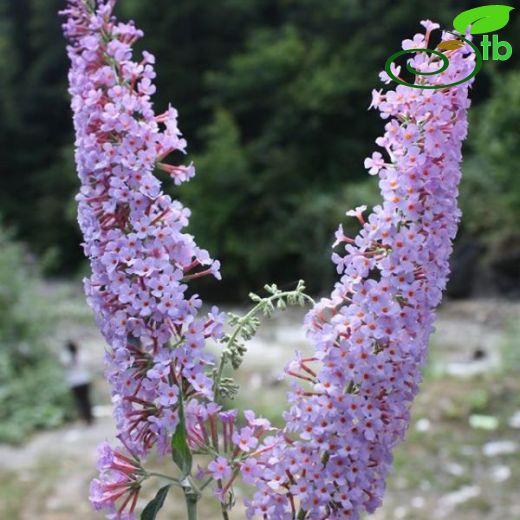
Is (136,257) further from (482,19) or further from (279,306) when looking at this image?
(482,19)

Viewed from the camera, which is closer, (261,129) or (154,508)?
(154,508)

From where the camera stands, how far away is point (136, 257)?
2.51 feet

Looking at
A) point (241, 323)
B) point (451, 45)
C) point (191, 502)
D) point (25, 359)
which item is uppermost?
point (451, 45)

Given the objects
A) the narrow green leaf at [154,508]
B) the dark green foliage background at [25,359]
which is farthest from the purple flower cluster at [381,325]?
the dark green foliage background at [25,359]

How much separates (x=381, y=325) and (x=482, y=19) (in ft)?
1.36

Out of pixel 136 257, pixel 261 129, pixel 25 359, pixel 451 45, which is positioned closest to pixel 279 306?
pixel 136 257

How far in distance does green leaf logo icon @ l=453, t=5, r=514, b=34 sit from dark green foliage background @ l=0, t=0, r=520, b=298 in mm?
7461

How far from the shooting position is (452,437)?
3.84 m

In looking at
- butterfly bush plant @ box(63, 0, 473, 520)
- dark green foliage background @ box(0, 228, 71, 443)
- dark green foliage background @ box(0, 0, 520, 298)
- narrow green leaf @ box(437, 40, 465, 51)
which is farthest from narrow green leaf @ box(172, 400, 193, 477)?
dark green foliage background @ box(0, 0, 520, 298)

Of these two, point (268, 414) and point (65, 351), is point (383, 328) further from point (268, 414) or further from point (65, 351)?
point (65, 351)

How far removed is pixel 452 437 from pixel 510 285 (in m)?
5.58

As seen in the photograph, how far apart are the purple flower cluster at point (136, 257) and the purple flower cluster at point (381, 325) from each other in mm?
112

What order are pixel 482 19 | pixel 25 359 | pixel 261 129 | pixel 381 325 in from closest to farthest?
1. pixel 381 325
2. pixel 482 19
3. pixel 25 359
4. pixel 261 129

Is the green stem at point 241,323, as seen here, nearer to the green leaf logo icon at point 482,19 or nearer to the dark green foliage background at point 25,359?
the green leaf logo icon at point 482,19
